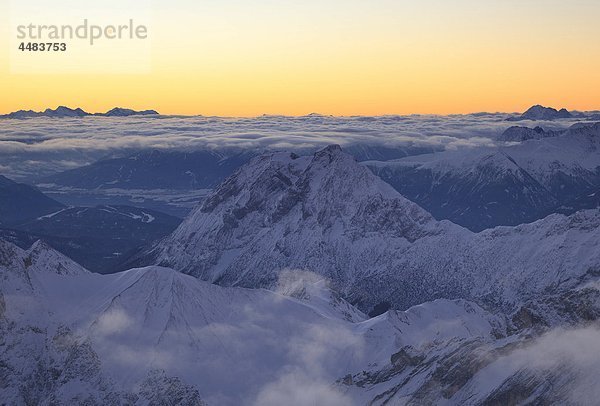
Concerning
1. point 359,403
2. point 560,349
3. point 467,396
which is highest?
point 560,349

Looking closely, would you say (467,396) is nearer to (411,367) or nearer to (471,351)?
(471,351)

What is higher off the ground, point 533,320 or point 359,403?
point 533,320

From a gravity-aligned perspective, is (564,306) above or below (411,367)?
above

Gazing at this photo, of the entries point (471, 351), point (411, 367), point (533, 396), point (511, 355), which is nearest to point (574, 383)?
point (533, 396)

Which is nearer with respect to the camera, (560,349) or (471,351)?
(560,349)

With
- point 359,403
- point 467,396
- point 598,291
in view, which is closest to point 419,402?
point 467,396

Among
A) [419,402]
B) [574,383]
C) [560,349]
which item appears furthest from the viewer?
[419,402]

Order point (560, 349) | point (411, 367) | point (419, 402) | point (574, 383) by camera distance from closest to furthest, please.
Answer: point (574, 383) < point (560, 349) < point (419, 402) < point (411, 367)

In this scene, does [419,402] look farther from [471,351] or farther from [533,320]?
[533,320]

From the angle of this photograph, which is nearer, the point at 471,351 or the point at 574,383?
the point at 574,383
